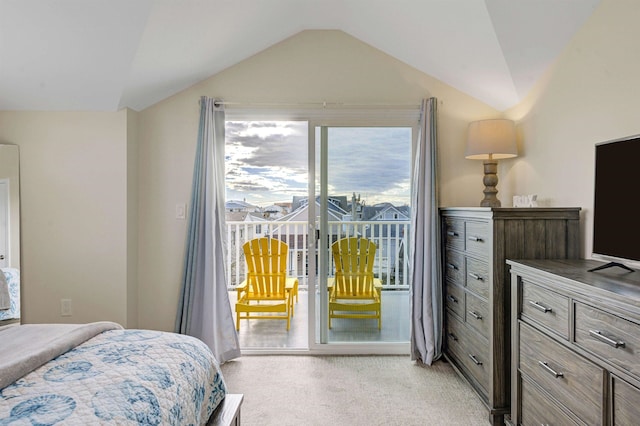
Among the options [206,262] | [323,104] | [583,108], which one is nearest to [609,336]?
[583,108]

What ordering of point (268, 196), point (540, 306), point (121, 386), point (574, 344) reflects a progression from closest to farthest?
point (121, 386) → point (574, 344) → point (540, 306) → point (268, 196)

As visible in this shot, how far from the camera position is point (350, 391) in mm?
2582

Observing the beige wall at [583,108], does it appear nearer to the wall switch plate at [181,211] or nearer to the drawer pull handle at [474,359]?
the drawer pull handle at [474,359]

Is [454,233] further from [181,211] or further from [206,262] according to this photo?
[181,211]

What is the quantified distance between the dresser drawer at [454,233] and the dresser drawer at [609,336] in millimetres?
1212

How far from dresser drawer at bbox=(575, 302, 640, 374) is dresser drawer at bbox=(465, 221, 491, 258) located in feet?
2.58

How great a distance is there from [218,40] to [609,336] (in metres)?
2.79

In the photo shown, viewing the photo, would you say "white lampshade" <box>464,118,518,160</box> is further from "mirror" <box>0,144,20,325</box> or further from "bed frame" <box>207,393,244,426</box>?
"mirror" <box>0,144,20,325</box>

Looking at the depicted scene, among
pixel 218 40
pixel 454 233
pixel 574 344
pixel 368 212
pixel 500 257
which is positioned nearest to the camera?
pixel 574 344

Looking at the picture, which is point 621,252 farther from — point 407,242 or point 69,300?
point 69,300

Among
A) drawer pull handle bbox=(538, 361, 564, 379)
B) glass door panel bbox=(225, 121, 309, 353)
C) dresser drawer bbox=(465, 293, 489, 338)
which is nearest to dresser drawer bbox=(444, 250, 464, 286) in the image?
dresser drawer bbox=(465, 293, 489, 338)

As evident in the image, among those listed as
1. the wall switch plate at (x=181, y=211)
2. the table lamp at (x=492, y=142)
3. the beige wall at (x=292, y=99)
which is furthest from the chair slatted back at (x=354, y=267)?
the wall switch plate at (x=181, y=211)

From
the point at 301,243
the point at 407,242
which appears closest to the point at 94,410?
the point at 407,242

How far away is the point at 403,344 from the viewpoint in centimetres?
321
